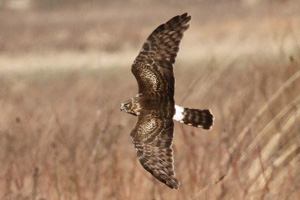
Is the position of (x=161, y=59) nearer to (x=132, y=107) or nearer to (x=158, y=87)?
(x=158, y=87)

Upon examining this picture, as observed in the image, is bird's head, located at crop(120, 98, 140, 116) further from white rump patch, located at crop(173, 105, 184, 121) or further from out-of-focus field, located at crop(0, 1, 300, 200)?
white rump patch, located at crop(173, 105, 184, 121)

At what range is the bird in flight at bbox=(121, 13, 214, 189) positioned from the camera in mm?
6254

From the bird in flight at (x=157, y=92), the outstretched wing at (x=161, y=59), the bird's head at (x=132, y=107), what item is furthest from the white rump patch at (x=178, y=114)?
the bird's head at (x=132, y=107)

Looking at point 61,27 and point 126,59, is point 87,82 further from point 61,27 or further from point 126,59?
point 61,27

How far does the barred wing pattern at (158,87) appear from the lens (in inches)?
246

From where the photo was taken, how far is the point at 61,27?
28141 mm

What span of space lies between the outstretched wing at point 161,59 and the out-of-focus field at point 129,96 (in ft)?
0.70

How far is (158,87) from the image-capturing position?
6355mm

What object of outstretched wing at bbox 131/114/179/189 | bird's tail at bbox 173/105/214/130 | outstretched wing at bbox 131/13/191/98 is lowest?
outstretched wing at bbox 131/114/179/189

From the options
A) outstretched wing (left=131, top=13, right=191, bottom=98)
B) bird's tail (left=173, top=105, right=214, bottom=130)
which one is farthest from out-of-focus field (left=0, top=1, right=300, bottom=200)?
outstretched wing (left=131, top=13, right=191, bottom=98)

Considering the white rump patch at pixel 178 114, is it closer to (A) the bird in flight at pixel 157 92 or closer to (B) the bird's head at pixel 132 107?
(A) the bird in flight at pixel 157 92

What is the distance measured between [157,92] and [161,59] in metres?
0.21

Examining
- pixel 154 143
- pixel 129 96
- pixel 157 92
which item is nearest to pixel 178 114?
pixel 157 92

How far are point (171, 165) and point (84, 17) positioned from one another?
24.9 meters
